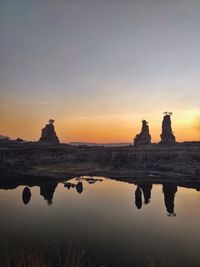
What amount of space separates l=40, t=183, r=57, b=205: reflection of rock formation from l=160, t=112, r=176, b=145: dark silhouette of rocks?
260 feet

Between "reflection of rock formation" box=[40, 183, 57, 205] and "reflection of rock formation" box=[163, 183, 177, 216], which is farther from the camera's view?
"reflection of rock formation" box=[40, 183, 57, 205]

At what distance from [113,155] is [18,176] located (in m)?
42.4

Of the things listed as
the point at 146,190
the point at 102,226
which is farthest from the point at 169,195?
the point at 102,226

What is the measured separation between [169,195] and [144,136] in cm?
8400

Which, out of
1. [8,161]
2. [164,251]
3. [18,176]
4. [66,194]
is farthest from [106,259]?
[8,161]

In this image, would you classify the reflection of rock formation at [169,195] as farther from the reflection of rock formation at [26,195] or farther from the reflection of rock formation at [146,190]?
the reflection of rock formation at [26,195]

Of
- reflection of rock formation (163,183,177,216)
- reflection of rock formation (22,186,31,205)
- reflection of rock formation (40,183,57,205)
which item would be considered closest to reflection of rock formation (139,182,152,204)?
reflection of rock formation (163,183,177,216)

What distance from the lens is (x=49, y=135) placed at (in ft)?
457

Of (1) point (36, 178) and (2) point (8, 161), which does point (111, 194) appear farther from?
(2) point (8, 161)

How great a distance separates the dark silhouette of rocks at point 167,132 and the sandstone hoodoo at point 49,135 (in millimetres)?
54207

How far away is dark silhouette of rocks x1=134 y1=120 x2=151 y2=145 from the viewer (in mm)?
136000

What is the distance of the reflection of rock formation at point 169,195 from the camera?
42.5 metres

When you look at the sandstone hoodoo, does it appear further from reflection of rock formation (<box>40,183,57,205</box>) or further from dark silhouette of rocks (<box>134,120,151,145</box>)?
reflection of rock formation (<box>40,183,57,205</box>)

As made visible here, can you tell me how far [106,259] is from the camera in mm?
21375
